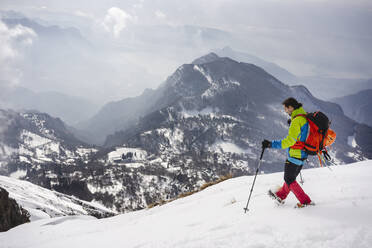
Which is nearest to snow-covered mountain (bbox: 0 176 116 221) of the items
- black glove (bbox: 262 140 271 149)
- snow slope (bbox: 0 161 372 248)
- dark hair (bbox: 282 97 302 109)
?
snow slope (bbox: 0 161 372 248)

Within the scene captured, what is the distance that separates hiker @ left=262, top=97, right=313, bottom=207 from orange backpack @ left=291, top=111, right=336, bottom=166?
12cm

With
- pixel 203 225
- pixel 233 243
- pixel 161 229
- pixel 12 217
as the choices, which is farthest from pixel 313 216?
pixel 12 217

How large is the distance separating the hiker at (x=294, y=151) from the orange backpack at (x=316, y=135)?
0.40 feet

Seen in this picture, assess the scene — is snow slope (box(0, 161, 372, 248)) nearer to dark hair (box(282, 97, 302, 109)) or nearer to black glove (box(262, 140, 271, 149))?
black glove (box(262, 140, 271, 149))

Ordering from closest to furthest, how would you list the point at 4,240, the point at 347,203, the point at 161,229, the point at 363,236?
1. the point at 363,236
2. the point at 347,203
3. the point at 161,229
4. the point at 4,240

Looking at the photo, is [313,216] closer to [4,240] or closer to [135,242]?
[135,242]

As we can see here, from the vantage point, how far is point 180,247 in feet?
21.9

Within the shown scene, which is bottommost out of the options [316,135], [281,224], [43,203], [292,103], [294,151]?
[43,203]

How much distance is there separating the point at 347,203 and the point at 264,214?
252 cm

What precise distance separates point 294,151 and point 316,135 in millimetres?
859

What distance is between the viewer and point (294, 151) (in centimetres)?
774

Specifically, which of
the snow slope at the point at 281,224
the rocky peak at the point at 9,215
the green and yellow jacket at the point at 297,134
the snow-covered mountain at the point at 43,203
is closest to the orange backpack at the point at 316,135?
the green and yellow jacket at the point at 297,134

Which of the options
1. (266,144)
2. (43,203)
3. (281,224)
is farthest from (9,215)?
(281,224)

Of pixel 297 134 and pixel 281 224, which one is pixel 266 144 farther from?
pixel 281 224
